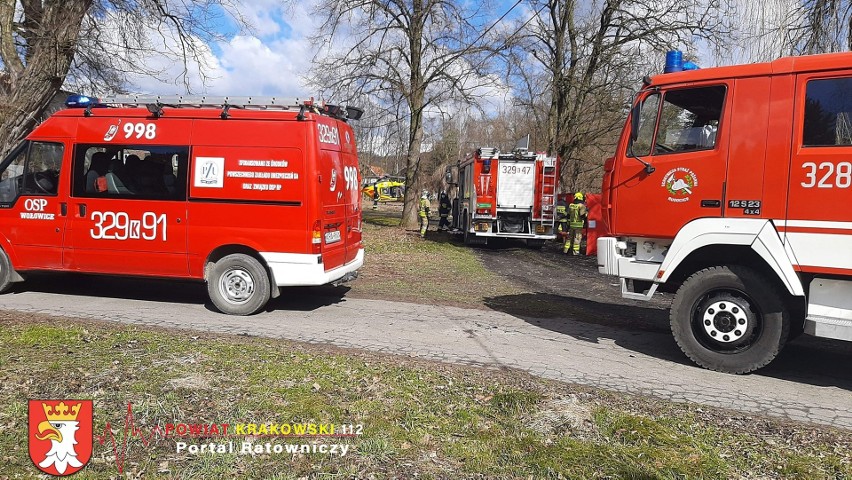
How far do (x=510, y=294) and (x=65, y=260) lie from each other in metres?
6.64

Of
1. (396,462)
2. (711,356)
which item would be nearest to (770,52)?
(711,356)

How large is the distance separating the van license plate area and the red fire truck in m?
0.01

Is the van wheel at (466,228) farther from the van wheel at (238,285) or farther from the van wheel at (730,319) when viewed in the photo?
the van wheel at (730,319)

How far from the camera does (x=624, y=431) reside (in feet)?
12.7

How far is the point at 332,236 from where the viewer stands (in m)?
7.44

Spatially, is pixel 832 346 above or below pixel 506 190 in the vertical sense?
below

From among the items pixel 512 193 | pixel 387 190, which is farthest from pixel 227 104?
pixel 387 190

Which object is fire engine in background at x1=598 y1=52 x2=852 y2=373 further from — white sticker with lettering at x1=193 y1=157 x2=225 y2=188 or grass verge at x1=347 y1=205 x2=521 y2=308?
white sticker with lettering at x1=193 y1=157 x2=225 y2=188

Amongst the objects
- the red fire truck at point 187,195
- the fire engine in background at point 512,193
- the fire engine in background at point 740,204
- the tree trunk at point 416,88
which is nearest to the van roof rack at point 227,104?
the red fire truck at point 187,195

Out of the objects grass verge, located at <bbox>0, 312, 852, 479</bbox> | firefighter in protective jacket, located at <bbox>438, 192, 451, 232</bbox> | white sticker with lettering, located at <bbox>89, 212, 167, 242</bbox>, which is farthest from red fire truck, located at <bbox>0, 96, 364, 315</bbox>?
firefighter in protective jacket, located at <bbox>438, 192, 451, 232</bbox>

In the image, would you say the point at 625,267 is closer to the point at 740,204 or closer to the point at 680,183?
the point at 680,183

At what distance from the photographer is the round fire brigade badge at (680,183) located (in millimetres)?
5520

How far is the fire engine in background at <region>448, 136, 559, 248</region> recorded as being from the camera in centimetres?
1642

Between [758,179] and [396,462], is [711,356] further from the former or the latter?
[396,462]
